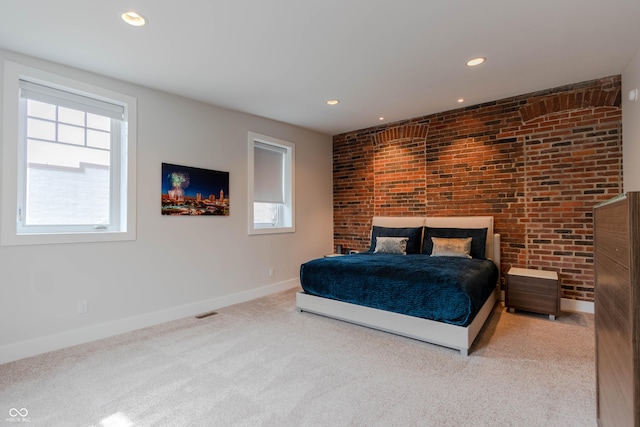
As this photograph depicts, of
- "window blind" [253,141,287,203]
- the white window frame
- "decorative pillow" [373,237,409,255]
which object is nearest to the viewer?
the white window frame

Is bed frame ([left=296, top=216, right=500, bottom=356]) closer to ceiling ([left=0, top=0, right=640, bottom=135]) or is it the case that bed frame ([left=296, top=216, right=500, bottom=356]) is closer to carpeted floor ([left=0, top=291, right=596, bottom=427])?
carpeted floor ([left=0, top=291, right=596, bottom=427])

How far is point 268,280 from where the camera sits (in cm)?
458

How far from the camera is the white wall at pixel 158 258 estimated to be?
8.65ft

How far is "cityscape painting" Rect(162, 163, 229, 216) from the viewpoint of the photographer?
3.50 metres

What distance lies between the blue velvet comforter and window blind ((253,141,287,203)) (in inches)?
59.9

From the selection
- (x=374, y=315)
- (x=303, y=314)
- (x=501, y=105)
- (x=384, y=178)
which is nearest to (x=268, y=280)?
(x=303, y=314)

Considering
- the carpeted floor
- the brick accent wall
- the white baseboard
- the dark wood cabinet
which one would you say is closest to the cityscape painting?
the white baseboard

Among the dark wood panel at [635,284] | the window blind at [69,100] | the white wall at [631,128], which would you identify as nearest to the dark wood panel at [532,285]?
the white wall at [631,128]

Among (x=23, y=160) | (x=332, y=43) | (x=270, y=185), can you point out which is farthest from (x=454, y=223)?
(x=23, y=160)

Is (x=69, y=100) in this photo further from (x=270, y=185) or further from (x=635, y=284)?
(x=635, y=284)

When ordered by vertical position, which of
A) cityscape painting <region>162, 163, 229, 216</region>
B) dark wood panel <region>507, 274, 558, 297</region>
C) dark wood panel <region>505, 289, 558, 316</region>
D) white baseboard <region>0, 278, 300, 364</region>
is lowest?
white baseboard <region>0, 278, 300, 364</region>

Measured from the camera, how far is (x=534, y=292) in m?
3.33

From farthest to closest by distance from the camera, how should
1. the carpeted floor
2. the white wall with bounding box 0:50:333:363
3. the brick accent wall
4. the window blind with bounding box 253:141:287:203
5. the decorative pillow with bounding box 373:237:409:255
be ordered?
the window blind with bounding box 253:141:287:203, the decorative pillow with bounding box 373:237:409:255, the brick accent wall, the white wall with bounding box 0:50:333:363, the carpeted floor

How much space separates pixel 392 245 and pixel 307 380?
2.47 metres
